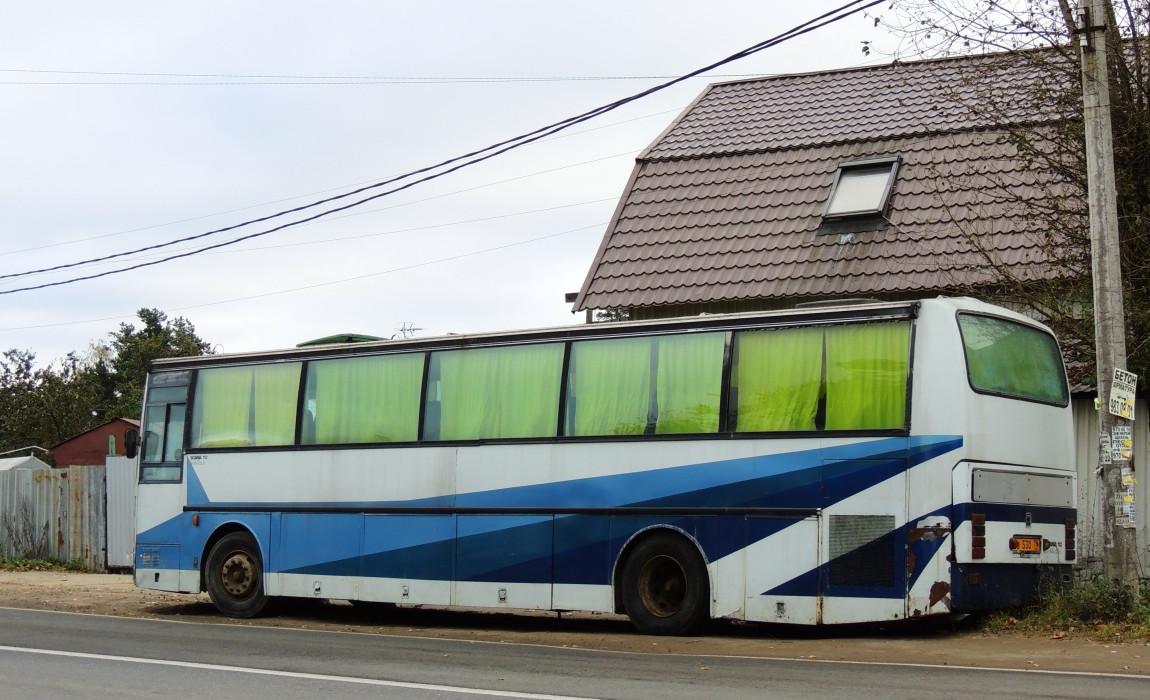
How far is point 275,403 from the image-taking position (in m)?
17.2

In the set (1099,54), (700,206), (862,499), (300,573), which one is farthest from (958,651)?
(700,206)

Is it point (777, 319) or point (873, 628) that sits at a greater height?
point (777, 319)

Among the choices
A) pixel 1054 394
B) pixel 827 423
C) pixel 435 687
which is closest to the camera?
pixel 435 687

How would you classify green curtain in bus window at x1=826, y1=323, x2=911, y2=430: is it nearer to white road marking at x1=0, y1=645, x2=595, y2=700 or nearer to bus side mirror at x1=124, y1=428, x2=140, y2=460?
white road marking at x1=0, y1=645, x2=595, y2=700

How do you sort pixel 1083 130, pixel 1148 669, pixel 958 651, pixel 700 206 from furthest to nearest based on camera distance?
pixel 700 206
pixel 1083 130
pixel 958 651
pixel 1148 669

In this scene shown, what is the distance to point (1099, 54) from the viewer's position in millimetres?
14133

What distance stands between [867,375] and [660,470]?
2.31 meters

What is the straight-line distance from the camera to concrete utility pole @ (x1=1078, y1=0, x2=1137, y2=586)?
13758mm

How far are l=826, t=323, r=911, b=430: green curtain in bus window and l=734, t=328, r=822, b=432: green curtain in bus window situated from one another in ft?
0.57

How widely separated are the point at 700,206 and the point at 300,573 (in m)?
8.39

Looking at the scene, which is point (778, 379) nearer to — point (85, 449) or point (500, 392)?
point (500, 392)

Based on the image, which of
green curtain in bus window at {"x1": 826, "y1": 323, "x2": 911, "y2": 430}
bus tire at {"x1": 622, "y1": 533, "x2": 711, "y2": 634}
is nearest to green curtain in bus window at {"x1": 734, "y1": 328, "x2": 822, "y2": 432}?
green curtain in bus window at {"x1": 826, "y1": 323, "x2": 911, "y2": 430}

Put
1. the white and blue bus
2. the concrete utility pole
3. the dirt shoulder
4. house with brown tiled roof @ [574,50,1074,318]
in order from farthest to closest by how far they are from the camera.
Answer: house with brown tiled roof @ [574,50,1074,318], the concrete utility pole, the white and blue bus, the dirt shoulder

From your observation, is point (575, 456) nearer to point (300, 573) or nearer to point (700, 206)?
point (300, 573)
